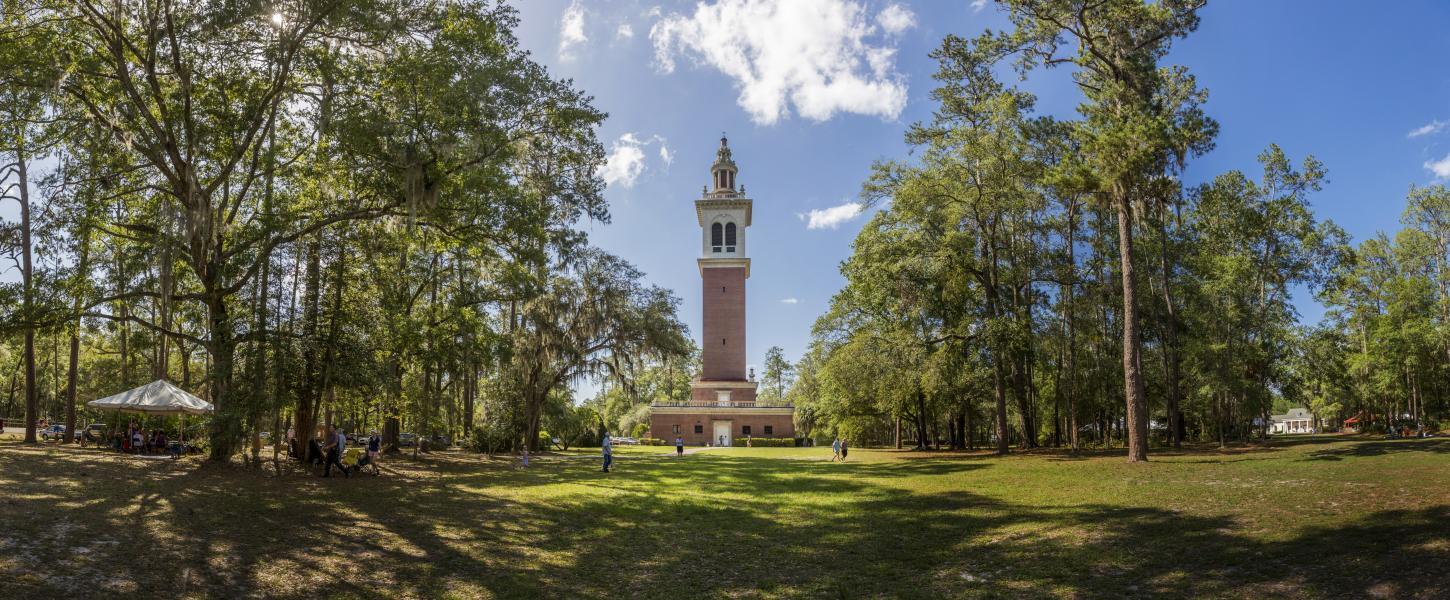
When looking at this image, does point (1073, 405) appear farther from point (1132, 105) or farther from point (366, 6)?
point (366, 6)

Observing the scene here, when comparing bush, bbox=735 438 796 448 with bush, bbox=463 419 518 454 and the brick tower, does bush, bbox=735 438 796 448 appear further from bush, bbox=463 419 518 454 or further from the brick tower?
bush, bbox=463 419 518 454

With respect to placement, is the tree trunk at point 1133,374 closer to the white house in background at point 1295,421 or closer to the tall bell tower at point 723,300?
the tall bell tower at point 723,300

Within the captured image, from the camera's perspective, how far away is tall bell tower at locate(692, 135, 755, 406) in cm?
5978

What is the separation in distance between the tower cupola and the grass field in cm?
4949

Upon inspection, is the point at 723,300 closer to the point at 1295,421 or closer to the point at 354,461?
the point at 354,461

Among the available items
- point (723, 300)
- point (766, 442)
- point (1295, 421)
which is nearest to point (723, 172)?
point (723, 300)

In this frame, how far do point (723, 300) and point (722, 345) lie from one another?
3.65 metres

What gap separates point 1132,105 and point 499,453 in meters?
26.2

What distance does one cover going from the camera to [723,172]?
215 feet

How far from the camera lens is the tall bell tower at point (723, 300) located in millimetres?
59781

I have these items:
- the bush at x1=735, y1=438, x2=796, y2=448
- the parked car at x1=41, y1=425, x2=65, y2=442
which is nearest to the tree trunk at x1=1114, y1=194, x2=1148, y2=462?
A: the parked car at x1=41, y1=425, x2=65, y2=442

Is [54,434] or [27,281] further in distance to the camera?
[54,434]

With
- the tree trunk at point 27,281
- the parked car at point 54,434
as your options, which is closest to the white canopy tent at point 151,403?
the tree trunk at point 27,281

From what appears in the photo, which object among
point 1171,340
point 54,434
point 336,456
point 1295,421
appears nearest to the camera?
point 336,456
